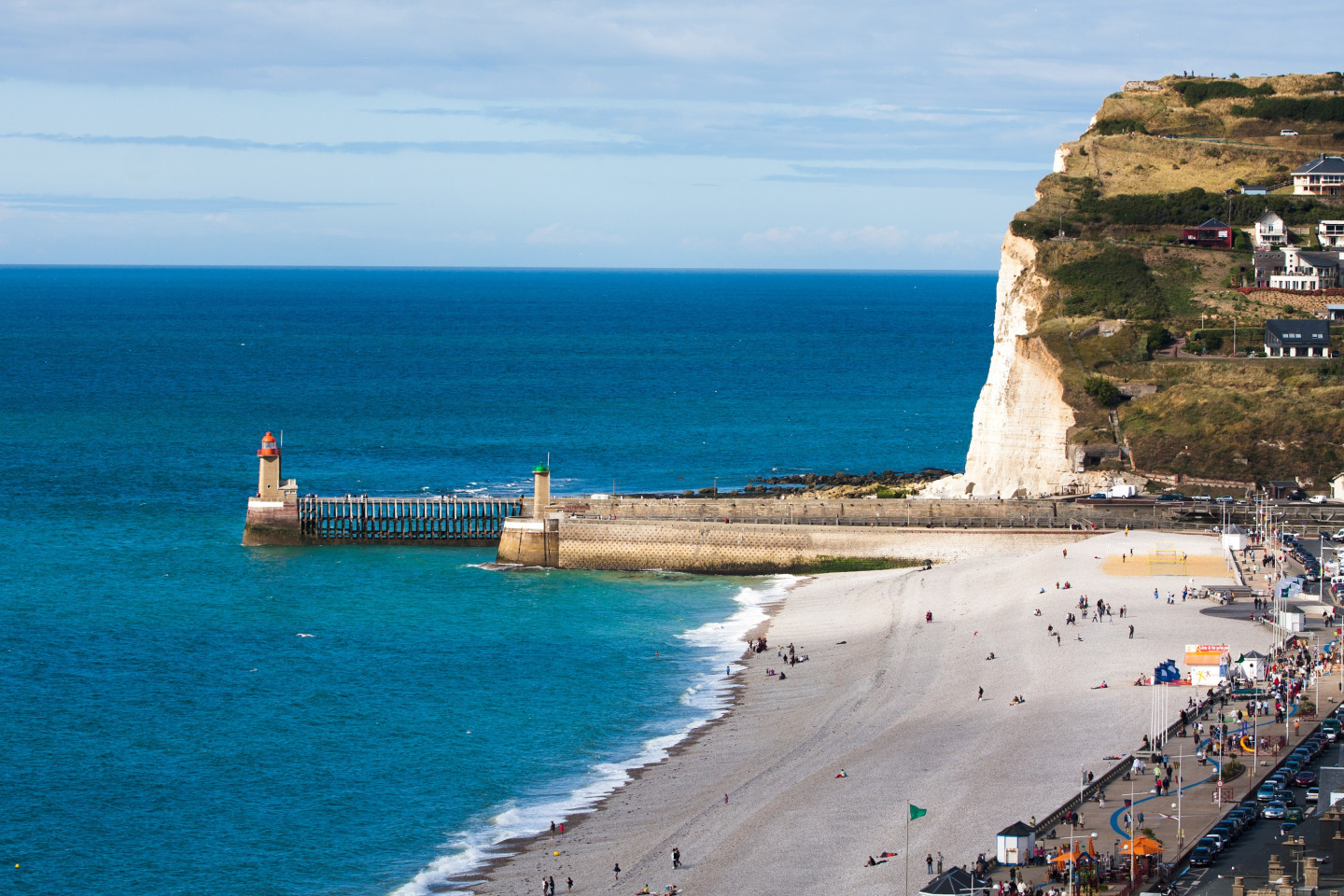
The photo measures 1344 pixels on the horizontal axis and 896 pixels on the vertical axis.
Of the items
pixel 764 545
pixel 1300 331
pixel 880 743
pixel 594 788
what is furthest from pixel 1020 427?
pixel 594 788

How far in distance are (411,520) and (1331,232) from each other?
66.5 m

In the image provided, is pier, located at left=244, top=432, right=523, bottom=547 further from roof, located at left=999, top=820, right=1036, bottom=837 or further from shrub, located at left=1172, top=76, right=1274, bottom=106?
shrub, located at left=1172, top=76, right=1274, bottom=106

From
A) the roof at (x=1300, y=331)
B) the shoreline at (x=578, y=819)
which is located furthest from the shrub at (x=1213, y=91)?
the shoreline at (x=578, y=819)

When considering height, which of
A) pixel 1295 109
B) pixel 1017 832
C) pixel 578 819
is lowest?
pixel 578 819

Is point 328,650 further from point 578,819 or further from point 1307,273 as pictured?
point 1307,273

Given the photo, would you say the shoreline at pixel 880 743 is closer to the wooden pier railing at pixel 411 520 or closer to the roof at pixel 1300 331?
the wooden pier railing at pixel 411 520

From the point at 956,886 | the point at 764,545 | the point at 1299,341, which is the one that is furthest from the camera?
the point at 1299,341

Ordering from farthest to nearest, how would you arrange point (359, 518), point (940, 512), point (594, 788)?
point (359, 518)
point (940, 512)
point (594, 788)

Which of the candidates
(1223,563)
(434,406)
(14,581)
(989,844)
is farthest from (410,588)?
(434,406)

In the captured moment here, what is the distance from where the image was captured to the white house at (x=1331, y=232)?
11075 centimetres

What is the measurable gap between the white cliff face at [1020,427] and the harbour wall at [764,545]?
913cm

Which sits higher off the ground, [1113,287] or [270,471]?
[1113,287]

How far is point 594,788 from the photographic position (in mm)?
48656

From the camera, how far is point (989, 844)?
3984 cm
